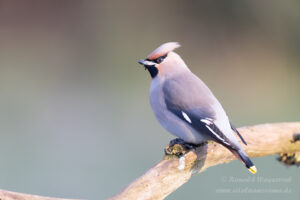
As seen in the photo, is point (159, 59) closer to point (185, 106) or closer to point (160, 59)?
point (160, 59)

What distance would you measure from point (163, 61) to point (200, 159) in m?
0.51

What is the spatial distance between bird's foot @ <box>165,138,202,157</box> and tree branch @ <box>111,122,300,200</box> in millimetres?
23

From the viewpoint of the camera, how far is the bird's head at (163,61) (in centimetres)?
248

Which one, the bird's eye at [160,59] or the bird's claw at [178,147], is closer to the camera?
the bird's claw at [178,147]

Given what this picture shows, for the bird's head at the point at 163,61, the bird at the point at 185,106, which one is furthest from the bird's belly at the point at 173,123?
the bird's head at the point at 163,61

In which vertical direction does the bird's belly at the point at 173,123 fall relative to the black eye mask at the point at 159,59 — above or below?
below

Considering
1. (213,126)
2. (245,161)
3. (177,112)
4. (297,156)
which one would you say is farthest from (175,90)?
(297,156)

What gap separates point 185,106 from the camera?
7.72 feet

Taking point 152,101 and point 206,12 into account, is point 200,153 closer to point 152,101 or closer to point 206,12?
point 152,101

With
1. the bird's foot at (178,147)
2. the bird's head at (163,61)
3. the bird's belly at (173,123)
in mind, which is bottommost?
the bird's foot at (178,147)

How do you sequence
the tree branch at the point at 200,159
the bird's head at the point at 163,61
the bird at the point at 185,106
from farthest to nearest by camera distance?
1. the bird's head at the point at 163,61
2. the bird at the point at 185,106
3. the tree branch at the point at 200,159

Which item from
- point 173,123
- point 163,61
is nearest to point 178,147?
point 173,123

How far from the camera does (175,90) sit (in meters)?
2.40

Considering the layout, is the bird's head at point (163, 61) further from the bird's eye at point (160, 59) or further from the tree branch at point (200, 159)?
the tree branch at point (200, 159)
